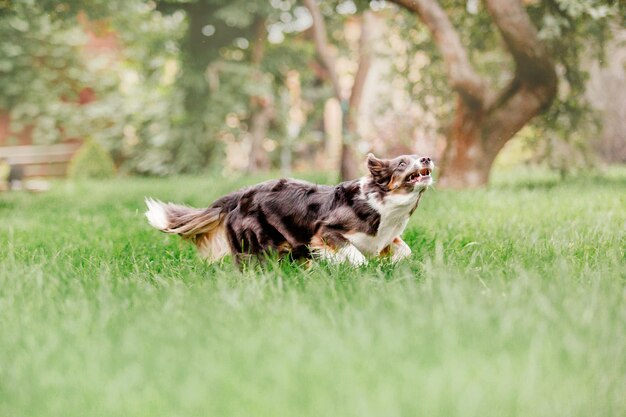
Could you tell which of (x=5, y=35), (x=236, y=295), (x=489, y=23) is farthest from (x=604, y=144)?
(x=236, y=295)

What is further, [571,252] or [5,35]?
[5,35]

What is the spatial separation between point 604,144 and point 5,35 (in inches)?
511

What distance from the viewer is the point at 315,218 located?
3740mm

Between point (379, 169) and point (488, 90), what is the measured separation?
21.5 feet

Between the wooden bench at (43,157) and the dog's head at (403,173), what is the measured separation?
18.7m

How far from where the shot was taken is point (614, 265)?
355 centimetres

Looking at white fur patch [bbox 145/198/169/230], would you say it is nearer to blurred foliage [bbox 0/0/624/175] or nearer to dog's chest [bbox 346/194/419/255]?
dog's chest [bbox 346/194/419/255]

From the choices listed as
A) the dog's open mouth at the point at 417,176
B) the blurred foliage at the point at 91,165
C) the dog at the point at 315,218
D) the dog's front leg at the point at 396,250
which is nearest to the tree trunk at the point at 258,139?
the blurred foliage at the point at 91,165

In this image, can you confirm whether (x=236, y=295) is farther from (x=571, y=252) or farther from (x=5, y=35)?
(x=5, y=35)

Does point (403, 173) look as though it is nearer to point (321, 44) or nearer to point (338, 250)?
point (338, 250)

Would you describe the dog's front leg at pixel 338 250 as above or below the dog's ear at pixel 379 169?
below

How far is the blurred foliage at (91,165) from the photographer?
1730cm

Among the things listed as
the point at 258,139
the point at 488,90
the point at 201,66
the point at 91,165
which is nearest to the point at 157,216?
the point at 488,90

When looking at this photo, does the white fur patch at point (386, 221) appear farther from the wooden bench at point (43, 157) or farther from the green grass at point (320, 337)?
the wooden bench at point (43, 157)
